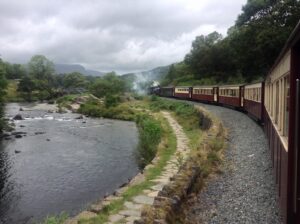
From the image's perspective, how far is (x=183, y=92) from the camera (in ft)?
168

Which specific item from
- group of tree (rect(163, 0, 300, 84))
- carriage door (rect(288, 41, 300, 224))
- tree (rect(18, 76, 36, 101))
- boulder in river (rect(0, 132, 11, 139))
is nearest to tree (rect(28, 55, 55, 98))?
tree (rect(18, 76, 36, 101))

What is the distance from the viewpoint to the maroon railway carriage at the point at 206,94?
3683 cm

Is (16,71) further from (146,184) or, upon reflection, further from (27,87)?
(146,184)

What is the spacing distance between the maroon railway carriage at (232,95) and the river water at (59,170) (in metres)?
7.74

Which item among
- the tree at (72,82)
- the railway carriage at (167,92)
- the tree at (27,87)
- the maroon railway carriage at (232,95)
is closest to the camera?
the maroon railway carriage at (232,95)

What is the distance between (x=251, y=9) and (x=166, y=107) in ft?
50.9

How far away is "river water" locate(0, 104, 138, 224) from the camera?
43.9ft

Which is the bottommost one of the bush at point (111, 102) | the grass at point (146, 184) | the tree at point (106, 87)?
the grass at point (146, 184)

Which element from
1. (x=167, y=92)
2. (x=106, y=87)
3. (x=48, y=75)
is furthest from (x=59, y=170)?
(x=48, y=75)

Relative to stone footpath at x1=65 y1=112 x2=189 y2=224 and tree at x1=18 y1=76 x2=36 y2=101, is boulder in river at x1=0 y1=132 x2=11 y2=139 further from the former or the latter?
tree at x1=18 y1=76 x2=36 y2=101

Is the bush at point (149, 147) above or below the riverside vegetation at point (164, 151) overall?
below

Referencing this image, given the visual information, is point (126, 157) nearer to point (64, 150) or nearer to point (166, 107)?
point (64, 150)

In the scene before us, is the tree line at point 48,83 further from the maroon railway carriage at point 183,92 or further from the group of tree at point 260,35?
the group of tree at point 260,35

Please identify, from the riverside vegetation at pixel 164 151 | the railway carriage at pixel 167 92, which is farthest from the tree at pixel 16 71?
the riverside vegetation at pixel 164 151
